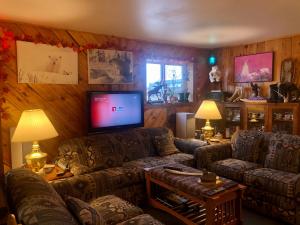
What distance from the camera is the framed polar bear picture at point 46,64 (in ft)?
10.7

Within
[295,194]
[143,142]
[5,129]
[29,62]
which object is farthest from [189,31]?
[5,129]

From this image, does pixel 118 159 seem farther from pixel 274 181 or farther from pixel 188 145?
pixel 274 181

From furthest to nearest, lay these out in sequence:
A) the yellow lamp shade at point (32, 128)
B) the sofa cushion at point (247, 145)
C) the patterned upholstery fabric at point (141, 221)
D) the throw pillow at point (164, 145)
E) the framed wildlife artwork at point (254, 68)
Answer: the framed wildlife artwork at point (254, 68)
the throw pillow at point (164, 145)
the sofa cushion at point (247, 145)
the yellow lamp shade at point (32, 128)
the patterned upholstery fabric at point (141, 221)

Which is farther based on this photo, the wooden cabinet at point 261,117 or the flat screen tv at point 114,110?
the wooden cabinet at point 261,117

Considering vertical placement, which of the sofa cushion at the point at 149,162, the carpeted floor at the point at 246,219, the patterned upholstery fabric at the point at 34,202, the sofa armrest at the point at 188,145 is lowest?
the carpeted floor at the point at 246,219

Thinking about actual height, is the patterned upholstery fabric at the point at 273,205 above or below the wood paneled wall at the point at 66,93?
below

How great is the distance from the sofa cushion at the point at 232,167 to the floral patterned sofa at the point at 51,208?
1.60 m

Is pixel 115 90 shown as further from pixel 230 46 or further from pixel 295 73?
pixel 295 73

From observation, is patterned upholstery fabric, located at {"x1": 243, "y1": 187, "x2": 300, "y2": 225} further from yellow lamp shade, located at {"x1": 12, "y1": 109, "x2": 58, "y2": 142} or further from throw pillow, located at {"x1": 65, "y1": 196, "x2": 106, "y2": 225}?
yellow lamp shade, located at {"x1": 12, "y1": 109, "x2": 58, "y2": 142}

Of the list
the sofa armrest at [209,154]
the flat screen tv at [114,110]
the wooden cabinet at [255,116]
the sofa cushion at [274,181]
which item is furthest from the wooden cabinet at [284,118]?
the flat screen tv at [114,110]

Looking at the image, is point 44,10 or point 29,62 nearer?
point 44,10

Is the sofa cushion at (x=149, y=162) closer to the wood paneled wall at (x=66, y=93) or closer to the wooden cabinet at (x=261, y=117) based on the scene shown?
the wood paneled wall at (x=66, y=93)

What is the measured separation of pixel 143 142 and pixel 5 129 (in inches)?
74.4

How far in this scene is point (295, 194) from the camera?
108 inches
